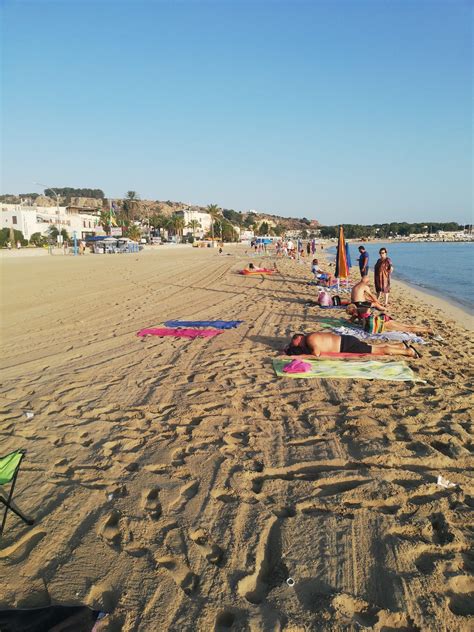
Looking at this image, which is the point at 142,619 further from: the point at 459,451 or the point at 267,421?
the point at 459,451

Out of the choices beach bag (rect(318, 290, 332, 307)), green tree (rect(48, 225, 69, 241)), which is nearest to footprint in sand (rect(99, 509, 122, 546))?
beach bag (rect(318, 290, 332, 307))

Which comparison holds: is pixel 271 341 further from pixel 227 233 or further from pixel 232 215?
pixel 232 215

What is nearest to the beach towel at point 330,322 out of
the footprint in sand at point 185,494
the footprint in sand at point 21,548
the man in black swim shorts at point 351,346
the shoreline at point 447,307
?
the man in black swim shorts at point 351,346

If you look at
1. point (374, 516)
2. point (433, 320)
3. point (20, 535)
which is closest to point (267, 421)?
point (374, 516)

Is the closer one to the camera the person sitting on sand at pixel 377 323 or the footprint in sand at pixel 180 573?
the footprint in sand at pixel 180 573

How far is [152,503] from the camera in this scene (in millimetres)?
2904

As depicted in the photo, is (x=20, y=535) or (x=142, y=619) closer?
(x=142, y=619)

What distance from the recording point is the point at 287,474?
10.4 ft

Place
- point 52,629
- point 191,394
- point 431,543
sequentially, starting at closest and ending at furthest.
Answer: point 52,629 < point 431,543 < point 191,394

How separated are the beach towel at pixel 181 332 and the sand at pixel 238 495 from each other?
1.31m

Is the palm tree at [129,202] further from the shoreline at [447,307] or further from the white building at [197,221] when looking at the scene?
→ the shoreline at [447,307]

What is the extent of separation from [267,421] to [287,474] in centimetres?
89

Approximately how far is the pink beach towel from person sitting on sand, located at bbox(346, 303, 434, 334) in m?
2.07

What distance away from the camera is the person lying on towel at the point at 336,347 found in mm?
5957
